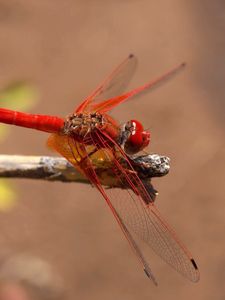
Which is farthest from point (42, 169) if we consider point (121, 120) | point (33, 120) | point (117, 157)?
point (121, 120)

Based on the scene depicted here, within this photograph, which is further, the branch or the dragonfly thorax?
the dragonfly thorax

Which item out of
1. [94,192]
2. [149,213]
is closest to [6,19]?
[94,192]

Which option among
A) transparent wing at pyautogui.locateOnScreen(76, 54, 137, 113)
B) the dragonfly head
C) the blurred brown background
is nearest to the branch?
the dragonfly head

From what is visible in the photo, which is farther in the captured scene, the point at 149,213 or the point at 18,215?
the point at 18,215

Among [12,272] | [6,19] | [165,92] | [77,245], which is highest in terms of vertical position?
[165,92]

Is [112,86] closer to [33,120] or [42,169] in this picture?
[33,120]

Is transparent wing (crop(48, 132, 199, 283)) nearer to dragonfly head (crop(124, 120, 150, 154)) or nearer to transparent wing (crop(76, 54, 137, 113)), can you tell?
dragonfly head (crop(124, 120, 150, 154))

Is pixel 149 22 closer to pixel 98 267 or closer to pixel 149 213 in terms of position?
pixel 98 267
